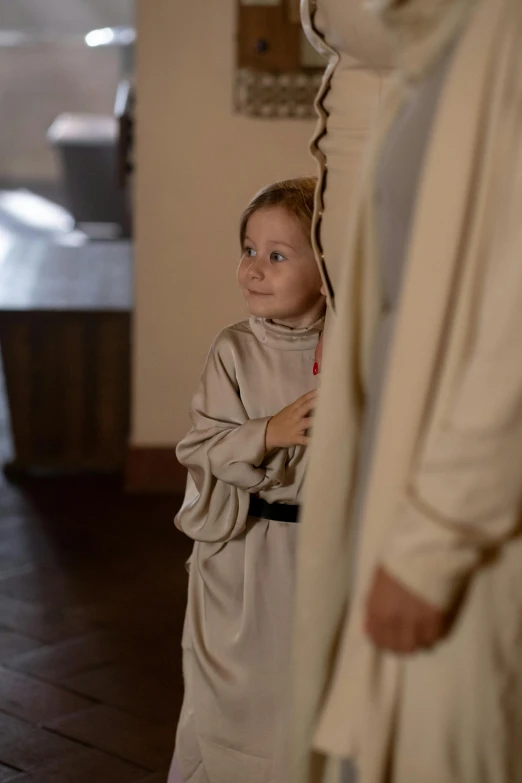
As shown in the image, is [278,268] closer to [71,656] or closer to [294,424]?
[294,424]

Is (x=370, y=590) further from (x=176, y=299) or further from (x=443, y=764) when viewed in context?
(x=176, y=299)

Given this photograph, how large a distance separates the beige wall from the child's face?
2.09 meters

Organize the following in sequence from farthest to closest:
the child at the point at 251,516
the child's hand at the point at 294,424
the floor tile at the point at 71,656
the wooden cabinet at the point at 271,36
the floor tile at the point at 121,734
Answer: the wooden cabinet at the point at 271,36
the floor tile at the point at 71,656
the floor tile at the point at 121,734
the child at the point at 251,516
the child's hand at the point at 294,424

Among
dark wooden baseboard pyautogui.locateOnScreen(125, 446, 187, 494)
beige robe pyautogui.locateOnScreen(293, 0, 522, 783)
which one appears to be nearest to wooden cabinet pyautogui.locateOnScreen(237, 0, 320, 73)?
dark wooden baseboard pyautogui.locateOnScreen(125, 446, 187, 494)

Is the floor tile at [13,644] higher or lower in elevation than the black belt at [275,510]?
lower

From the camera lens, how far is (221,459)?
161 centimetres

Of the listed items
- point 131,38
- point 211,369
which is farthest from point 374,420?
point 131,38

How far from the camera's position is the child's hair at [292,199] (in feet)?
5.27

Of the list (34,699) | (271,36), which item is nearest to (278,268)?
(34,699)

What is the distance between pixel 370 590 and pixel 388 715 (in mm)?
115

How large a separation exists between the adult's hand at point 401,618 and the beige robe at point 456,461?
0.01 metres

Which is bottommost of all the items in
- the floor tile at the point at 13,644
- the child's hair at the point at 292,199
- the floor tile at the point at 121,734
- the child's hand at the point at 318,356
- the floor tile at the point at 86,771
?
the floor tile at the point at 13,644

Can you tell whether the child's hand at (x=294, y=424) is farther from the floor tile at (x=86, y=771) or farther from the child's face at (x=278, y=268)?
the floor tile at (x=86, y=771)

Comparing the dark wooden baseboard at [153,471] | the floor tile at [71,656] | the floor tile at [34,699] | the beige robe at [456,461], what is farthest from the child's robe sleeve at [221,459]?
the dark wooden baseboard at [153,471]
